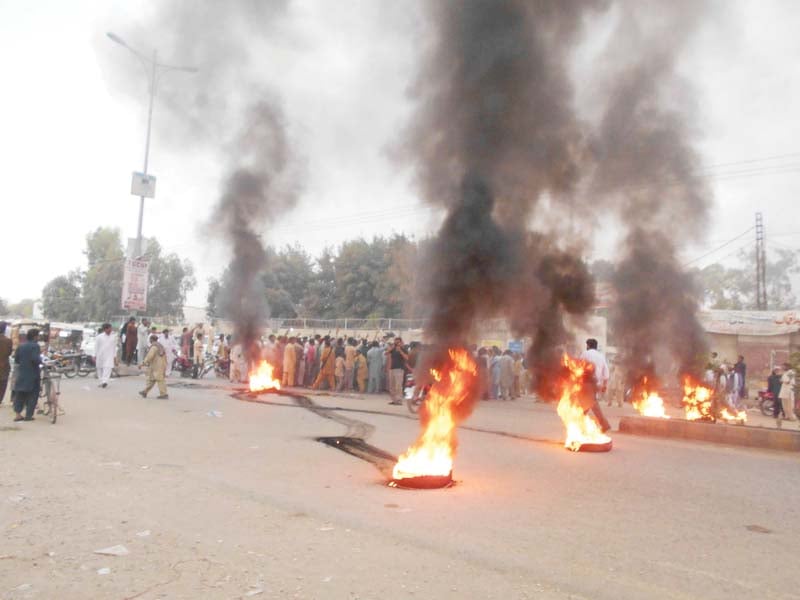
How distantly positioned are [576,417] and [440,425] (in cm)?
324

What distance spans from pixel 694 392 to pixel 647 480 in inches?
202

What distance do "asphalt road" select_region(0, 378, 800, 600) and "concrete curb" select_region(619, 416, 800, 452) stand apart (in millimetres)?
469

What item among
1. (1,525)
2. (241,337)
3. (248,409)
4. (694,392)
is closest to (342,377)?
(241,337)

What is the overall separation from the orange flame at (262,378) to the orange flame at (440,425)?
10.1 meters

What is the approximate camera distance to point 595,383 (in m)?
9.12

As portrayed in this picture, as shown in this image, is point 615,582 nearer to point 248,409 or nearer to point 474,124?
point 474,124

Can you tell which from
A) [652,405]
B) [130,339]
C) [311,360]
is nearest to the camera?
[652,405]

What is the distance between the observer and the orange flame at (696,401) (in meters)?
11.0

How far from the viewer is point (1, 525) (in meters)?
4.56

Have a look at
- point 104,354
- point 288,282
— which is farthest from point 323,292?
point 104,354

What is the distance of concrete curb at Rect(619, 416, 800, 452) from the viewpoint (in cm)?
959

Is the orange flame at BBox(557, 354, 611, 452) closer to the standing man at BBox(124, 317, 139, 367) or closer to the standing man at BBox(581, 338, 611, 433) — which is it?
the standing man at BBox(581, 338, 611, 433)

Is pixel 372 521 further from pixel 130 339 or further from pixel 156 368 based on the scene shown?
pixel 130 339

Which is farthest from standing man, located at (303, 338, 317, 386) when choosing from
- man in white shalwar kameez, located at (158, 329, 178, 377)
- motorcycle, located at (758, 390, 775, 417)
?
motorcycle, located at (758, 390, 775, 417)
